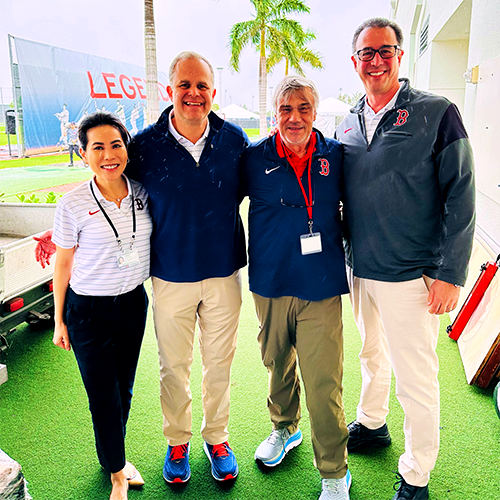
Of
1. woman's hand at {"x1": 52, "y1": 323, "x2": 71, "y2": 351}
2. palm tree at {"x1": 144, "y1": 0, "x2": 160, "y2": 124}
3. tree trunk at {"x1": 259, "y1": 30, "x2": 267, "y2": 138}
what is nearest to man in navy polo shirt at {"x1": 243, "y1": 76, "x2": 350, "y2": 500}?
woman's hand at {"x1": 52, "y1": 323, "x2": 71, "y2": 351}

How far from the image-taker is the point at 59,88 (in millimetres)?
12531

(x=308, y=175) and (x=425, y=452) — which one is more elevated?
(x=308, y=175)

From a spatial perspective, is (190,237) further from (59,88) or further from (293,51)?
(293,51)

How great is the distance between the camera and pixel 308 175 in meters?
1.87

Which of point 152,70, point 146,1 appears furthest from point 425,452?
point 146,1

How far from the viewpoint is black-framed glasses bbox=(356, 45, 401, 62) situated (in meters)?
1.89

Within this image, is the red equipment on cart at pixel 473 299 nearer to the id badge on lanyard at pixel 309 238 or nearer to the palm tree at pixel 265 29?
the id badge on lanyard at pixel 309 238

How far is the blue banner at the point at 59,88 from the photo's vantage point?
36.3 ft

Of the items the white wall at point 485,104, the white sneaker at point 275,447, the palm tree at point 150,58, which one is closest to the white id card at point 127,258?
the white sneaker at point 275,447

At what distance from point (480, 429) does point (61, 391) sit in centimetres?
275

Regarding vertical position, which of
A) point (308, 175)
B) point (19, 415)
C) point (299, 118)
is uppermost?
point (299, 118)

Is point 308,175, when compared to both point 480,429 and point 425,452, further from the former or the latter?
point 480,429

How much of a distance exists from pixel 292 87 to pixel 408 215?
748 mm

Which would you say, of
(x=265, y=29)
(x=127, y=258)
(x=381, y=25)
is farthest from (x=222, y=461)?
(x=265, y=29)
